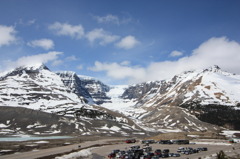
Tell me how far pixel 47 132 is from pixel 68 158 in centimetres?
12729

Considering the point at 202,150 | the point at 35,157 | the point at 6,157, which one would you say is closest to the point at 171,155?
the point at 202,150

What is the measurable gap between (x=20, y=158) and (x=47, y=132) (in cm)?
12252

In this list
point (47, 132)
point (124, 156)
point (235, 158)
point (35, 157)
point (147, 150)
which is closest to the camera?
point (235, 158)

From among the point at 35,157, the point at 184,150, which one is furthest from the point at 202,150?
the point at 35,157

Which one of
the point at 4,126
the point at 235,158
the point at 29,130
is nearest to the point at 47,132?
the point at 29,130

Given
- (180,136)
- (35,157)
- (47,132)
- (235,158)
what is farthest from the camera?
(47,132)

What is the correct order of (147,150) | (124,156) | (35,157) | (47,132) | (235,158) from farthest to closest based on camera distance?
(47,132) < (147,150) < (35,157) < (124,156) < (235,158)

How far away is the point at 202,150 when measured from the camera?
8881cm

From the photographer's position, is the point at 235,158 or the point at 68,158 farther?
the point at 68,158

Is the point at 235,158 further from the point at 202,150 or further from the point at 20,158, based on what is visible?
the point at 20,158

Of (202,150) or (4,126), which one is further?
(4,126)

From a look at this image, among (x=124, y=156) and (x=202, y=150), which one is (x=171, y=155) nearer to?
(x=124, y=156)

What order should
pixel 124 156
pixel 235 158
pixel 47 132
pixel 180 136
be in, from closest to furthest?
pixel 235 158, pixel 124 156, pixel 180 136, pixel 47 132

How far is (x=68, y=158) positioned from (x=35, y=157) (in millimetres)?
11802
